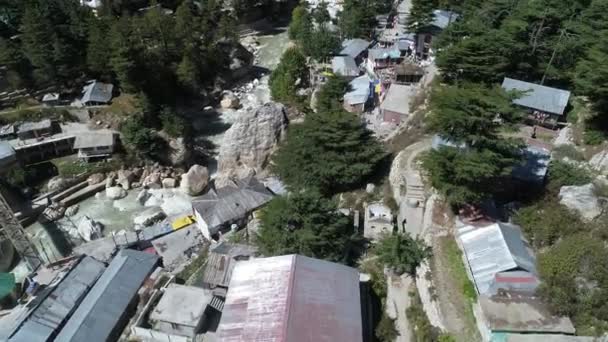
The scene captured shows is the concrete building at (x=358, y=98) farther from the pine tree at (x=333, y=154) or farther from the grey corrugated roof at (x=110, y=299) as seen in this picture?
the grey corrugated roof at (x=110, y=299)

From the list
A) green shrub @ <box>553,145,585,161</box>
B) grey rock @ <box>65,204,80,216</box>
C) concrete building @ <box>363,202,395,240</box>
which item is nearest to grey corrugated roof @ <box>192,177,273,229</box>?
concrete building @ <box>363,202,395,240</box>

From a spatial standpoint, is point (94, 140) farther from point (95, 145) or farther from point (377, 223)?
point (377, 223)

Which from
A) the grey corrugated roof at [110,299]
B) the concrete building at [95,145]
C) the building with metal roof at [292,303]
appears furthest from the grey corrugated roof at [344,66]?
the building with metal roof at [292,303]

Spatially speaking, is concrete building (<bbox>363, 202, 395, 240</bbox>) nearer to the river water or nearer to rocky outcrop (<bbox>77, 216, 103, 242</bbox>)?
the river water

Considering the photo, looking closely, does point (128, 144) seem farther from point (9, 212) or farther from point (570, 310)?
point (570, 310)

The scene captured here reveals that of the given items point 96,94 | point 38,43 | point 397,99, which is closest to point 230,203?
point 397,99
